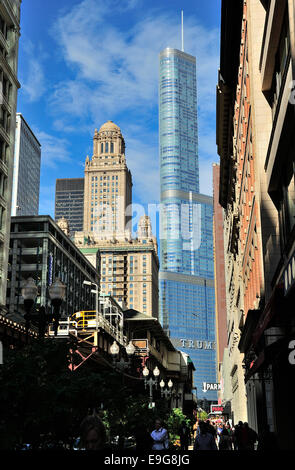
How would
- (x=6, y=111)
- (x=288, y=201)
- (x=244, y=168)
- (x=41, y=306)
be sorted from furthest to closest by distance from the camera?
(x=6, y=111)
(x=244, y=168)
(x=288, y=201)
(x=41, y=306)

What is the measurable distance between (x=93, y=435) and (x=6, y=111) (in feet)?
202

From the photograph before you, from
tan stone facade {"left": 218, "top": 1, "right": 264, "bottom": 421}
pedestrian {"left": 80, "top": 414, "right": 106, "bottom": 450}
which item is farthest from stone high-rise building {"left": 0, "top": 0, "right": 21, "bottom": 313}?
pedestrian {"left": 80, "top": 414, "right": 106, "bottom": 450}

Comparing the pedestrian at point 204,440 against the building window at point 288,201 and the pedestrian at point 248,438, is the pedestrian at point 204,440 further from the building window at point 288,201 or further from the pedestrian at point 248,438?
the building window at point 288,201

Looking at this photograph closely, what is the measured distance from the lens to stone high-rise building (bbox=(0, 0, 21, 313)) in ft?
201

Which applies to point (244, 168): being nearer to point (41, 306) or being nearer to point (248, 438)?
point (248, 438)

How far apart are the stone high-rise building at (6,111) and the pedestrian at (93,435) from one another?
54.9m

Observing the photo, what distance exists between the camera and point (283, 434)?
22.1 meters

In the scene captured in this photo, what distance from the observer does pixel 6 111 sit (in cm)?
6378

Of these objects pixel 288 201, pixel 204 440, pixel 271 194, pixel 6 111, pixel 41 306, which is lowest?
pixel 204 440

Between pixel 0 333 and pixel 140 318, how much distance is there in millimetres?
46933

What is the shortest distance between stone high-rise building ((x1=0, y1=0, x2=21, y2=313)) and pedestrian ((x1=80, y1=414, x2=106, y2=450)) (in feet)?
180

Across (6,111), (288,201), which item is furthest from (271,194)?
(6,111)

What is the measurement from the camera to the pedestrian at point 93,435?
19.9 ft
